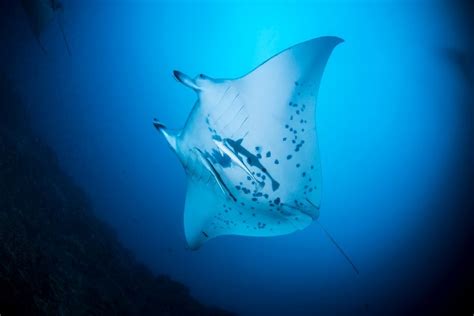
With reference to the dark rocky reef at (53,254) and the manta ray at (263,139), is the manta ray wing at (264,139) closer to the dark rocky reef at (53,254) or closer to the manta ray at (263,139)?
the manta ray at (263,139)

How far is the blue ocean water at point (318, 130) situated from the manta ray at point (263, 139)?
13.7ft

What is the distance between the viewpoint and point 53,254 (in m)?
3.82

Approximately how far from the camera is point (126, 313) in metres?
4.17

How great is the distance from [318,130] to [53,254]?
7715mm

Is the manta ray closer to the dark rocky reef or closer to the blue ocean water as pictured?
the dark rocky reef

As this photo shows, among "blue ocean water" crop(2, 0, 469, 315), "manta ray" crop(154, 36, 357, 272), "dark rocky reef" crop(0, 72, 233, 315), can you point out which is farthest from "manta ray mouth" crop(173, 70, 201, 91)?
"blue ocean water" crop(2, 0, 469, 315)

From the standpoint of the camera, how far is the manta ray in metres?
1.93

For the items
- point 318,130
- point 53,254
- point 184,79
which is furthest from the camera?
point 318,130

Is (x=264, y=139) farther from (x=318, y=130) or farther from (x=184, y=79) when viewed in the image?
(x=318, y=130)

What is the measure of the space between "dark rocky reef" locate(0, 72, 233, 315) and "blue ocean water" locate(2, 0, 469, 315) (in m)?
3.59

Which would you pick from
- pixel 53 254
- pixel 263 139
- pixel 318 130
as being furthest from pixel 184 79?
pixel 318 130

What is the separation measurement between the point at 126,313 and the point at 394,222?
11368mm

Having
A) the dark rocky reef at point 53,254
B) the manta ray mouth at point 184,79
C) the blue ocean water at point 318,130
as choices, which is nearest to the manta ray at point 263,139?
the manta ray mouth at point 184,79

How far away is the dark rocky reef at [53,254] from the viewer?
304cm
